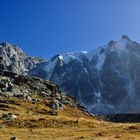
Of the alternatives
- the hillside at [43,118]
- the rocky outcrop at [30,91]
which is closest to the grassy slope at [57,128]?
the hillside at [43,118]

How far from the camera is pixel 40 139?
62.2 meters

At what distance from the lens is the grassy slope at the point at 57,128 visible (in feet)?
220

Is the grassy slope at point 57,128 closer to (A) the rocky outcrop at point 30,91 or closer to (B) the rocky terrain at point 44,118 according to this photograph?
(B) the rocky terrain at point 44,118

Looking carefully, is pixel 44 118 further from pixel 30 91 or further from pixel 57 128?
pixel 30 91

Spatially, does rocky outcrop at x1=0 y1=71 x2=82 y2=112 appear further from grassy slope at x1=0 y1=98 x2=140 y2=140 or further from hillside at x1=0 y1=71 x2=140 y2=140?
grassy slope at x1=0 y1=98 x2=140 y2=140

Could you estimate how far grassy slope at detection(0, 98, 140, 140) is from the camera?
6711cm

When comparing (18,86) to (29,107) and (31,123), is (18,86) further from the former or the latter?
(31,123)

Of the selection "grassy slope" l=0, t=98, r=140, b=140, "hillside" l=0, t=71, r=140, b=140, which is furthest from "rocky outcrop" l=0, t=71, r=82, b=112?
"grassy slope" l=0, t=98, r=140, b=140

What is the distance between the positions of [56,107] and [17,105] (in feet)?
59.6

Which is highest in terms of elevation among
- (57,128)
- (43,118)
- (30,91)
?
(30,91)

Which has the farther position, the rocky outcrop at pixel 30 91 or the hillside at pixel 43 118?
the rocky outcrop at pixel 30 91

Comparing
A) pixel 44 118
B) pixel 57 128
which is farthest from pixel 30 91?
pixel 57 128

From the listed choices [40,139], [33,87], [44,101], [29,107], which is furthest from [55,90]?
[40,139]

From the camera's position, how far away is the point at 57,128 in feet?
280
